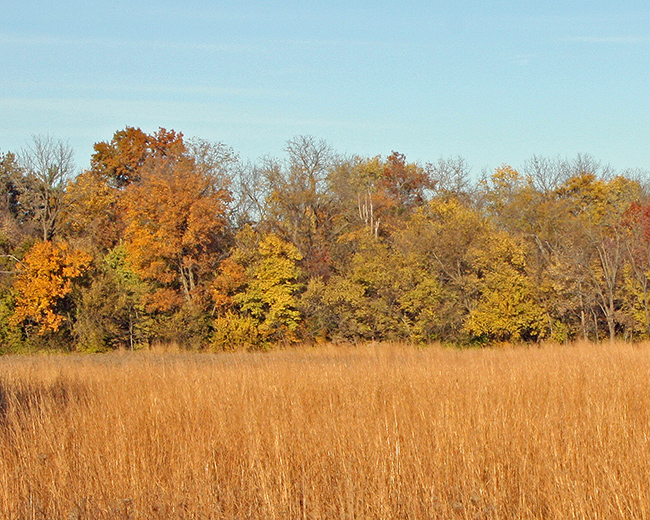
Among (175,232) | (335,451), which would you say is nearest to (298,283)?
(175,232)

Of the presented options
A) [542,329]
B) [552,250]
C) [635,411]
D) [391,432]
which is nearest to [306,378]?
[391,432]

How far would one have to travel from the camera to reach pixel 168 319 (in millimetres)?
33781

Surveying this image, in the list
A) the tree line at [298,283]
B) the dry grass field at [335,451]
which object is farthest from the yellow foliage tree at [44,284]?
the dry grass field at [335,451]

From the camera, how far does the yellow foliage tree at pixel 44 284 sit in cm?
3266

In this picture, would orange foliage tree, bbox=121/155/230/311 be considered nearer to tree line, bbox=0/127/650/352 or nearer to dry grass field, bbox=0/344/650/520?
tree line, bbox=0/127/650/352

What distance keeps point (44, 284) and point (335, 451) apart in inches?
1108

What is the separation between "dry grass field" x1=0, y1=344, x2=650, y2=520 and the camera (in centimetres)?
586

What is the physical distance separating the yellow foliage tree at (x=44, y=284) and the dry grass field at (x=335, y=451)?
22.5 meters

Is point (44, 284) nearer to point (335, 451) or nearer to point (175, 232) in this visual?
point (175, 232)

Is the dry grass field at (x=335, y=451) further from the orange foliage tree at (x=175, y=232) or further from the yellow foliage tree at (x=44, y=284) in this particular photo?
the yellow foliage tree at (x=44, y=284)

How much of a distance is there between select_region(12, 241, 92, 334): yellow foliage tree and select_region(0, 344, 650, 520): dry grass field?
22.5m

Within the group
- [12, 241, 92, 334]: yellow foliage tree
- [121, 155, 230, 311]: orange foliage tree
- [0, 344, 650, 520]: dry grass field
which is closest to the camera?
[0, 344, 650, 520]: dry grass field

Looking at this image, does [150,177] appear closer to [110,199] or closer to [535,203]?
[110,199]

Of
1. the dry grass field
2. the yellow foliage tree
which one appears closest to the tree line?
the yellow foliage tree
